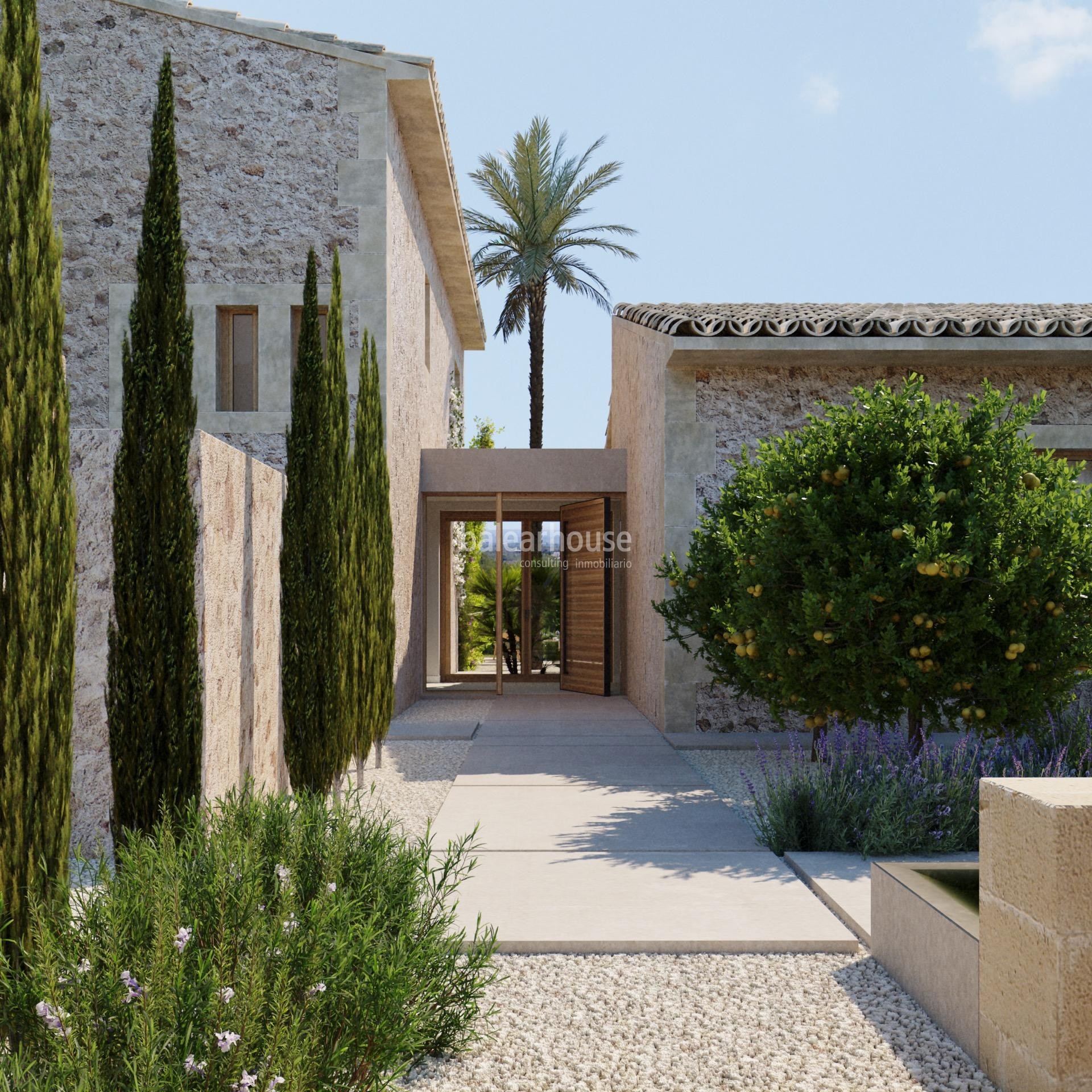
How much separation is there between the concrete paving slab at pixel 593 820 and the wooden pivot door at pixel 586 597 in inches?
267

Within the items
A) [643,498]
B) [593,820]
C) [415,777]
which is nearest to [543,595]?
[643,498]

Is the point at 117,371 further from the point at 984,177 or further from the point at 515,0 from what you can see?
the point at 984,177

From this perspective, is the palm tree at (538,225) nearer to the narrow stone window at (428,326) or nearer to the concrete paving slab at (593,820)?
the narrow stone window at (428,326)

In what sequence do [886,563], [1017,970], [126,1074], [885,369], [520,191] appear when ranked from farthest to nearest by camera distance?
[520,191] → [885,369] → [886,563] → [1017,970] → [126,1074]

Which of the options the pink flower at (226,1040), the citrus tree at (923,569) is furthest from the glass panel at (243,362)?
the pink flower at (226,1040)

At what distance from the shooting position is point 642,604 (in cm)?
1277

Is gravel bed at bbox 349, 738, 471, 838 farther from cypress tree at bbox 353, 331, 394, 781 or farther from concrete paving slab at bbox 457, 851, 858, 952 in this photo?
concrete paving slab at bbox 457, 851, 858, 952

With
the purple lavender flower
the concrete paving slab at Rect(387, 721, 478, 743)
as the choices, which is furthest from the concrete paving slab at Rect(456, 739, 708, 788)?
the purple lavender flower

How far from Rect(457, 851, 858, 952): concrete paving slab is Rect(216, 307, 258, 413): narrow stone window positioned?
7091 millimetres

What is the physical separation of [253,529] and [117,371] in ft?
17.0

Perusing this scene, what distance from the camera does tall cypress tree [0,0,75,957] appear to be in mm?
3336

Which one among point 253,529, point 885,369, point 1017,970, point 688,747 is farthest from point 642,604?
point 1017,970

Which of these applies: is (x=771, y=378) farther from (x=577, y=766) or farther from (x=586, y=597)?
(x=586, y=597)

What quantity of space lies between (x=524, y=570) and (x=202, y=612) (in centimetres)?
1211
